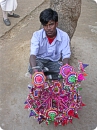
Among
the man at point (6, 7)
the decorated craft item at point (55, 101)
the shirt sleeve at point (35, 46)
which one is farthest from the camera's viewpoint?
the man at point (6, 7)

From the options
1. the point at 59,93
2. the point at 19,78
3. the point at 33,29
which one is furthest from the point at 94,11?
the point at 59,93

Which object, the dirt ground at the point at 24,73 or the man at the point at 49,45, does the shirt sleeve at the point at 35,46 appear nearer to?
the man at the point at 49,45

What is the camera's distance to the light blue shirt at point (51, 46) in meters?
2.67

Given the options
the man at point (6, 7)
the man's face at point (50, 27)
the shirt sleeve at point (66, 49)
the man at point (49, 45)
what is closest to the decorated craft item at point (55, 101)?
the man at point (49, 45)

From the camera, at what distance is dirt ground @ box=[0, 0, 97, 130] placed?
108 inches

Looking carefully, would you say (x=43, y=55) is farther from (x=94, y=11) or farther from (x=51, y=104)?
(x=94, y=11)

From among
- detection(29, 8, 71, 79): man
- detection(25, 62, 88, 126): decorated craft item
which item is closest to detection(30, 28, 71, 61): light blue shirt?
detection(29, 8, 71, 79): man

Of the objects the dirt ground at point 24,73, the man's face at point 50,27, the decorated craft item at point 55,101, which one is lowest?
the dirt ground at point 24,73

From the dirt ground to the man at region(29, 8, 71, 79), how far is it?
568mm

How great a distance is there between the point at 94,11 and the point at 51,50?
12.2ft

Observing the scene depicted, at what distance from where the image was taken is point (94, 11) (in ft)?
19.9

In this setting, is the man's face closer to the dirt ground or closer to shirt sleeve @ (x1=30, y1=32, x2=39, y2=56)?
shirt sleeve @ (x1=30, y1=32, x2=39, y2=56)

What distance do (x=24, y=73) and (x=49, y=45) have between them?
0.91 metres

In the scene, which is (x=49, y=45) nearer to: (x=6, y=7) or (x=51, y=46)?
(x=51, y=46)
